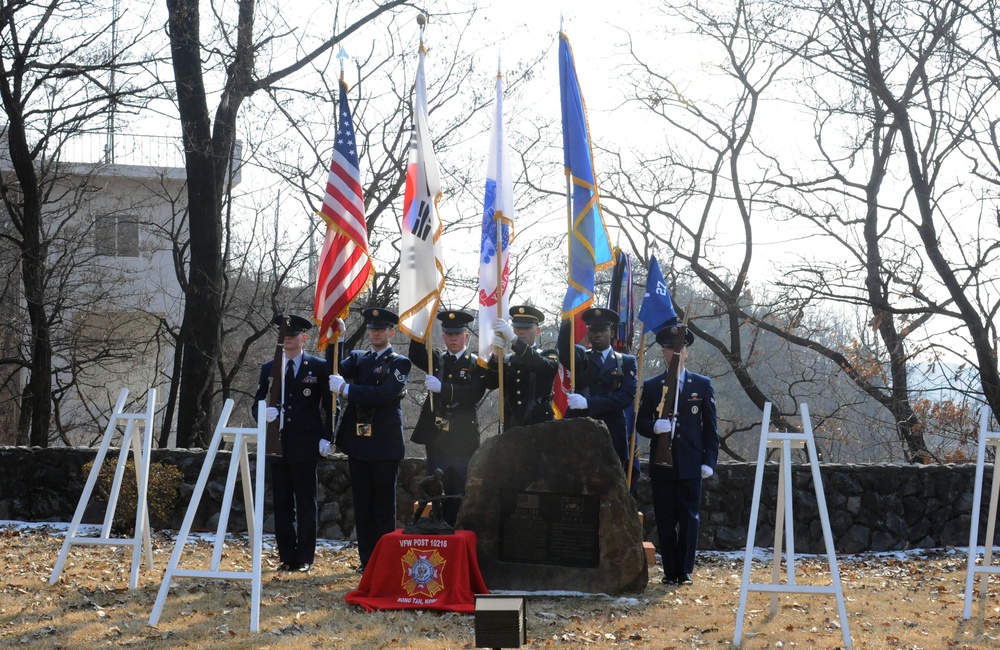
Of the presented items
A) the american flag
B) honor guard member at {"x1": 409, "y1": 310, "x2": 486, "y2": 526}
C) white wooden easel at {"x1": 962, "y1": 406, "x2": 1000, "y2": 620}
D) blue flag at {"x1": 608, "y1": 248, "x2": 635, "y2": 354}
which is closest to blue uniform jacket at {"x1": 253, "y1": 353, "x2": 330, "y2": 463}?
the american flag

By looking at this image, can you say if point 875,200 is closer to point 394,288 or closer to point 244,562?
point 394,288

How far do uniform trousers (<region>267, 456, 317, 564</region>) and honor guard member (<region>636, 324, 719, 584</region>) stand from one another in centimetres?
259

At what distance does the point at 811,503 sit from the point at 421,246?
474cm

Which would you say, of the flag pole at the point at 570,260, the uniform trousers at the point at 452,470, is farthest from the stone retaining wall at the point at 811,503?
the flag pole at the point at 570,260

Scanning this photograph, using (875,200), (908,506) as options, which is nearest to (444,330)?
(908,506)

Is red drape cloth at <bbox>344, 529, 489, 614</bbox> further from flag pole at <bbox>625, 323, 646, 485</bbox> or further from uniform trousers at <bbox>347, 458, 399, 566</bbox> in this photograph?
flag pole at <bbox>625, 323, 646, 485</bbox>

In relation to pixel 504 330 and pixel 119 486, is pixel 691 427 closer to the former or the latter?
pixel 504 330

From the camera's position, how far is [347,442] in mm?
7723

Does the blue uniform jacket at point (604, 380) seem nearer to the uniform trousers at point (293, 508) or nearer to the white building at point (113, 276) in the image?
the uniform trousers at point (293, 508)

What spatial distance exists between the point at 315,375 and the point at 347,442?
578 mm

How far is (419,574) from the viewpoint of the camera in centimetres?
633

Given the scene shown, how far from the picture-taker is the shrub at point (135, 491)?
9352mm

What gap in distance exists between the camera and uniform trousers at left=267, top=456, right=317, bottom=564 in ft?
25.7

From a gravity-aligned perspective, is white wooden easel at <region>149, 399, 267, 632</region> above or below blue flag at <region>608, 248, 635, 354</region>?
below
